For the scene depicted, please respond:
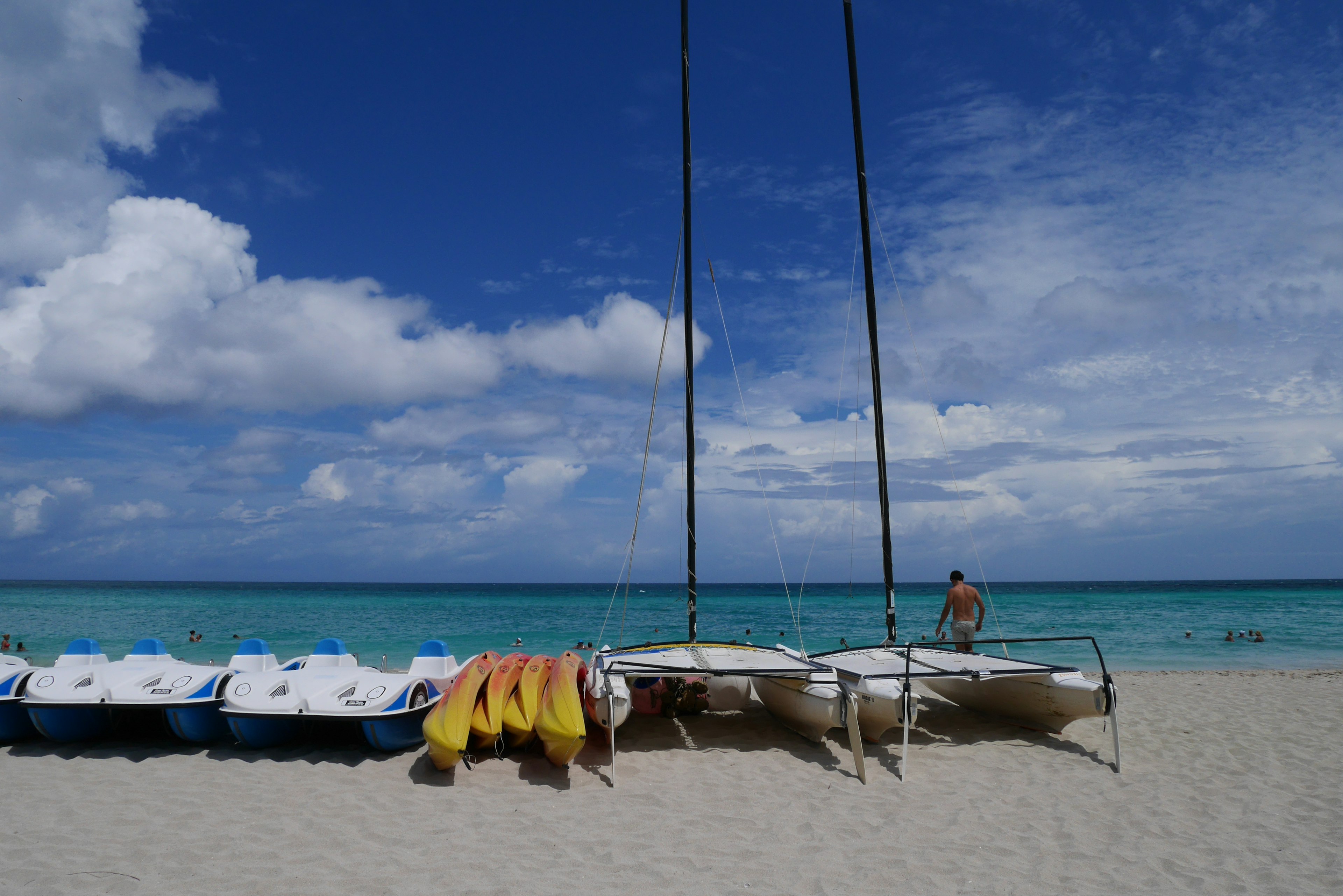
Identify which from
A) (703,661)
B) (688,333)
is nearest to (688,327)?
(688,333)

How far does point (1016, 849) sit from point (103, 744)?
840 centimetres

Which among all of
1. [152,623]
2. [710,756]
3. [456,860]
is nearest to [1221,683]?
[710,756]

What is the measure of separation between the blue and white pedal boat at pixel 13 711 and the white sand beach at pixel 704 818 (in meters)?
0.19

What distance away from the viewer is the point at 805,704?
7.65 metres

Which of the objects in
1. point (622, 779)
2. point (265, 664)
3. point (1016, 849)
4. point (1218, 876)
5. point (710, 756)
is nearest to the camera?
point (1218, 876)

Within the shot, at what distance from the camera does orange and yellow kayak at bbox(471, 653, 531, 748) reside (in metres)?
7.03

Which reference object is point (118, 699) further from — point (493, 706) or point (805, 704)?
Result: point (805, 704)

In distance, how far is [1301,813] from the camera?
224 inches

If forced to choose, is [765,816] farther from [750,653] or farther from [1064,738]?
[1064,738]

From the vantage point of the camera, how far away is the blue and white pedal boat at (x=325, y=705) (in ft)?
23.0

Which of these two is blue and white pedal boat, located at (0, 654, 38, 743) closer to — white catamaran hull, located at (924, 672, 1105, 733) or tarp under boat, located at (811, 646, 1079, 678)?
tarp under boat, located at (811, 646, 1079, 678)

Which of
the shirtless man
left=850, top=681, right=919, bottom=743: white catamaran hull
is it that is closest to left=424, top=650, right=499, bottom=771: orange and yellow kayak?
left=850, top=681, right=919, bottom=743: white catamaran hull

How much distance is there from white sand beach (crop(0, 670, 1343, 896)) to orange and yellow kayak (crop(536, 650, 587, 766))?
243mm

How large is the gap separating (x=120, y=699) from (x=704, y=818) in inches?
226
